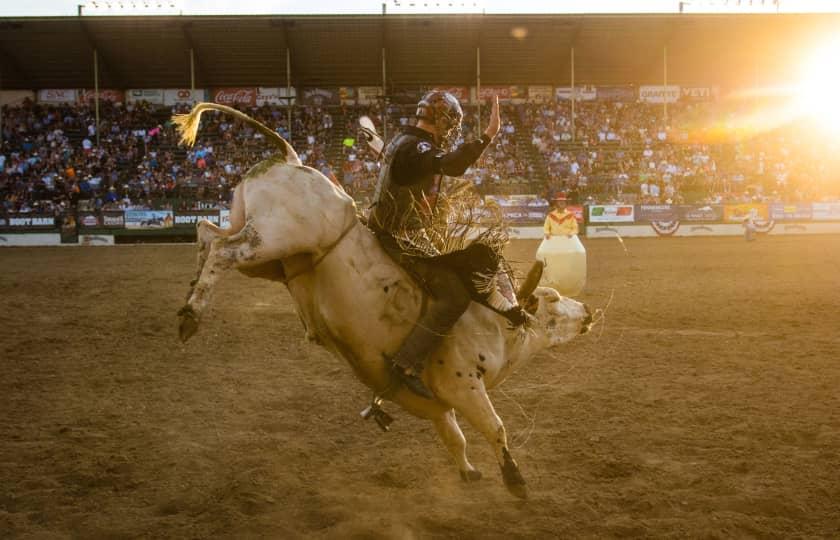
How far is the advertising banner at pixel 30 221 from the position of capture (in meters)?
27.8

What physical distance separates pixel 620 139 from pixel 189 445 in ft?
120

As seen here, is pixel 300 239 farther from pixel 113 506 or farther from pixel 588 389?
pixel 588 389

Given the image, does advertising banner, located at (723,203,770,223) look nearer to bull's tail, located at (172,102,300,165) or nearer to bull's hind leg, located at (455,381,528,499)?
bull's hind leg, located at (455,381,528,499)

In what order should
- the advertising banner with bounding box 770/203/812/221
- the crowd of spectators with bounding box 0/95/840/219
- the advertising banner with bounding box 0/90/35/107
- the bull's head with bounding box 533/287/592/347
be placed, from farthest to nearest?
the advertising banner with bounding box 0/90/35/107
the crowd of spectators with bounding box 0/95/840/219
the advertising banner with bounding box 770/203/812/221
the bull's head with bounding box 533/287/592/347

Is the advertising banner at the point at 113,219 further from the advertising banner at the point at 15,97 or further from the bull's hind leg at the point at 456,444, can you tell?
the bull's hind leg at the point at 456,444

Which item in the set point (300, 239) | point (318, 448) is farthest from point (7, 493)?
point (300, 239)

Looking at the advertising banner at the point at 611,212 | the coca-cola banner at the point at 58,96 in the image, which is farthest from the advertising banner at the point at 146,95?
the advertising banner at the point at 611,212

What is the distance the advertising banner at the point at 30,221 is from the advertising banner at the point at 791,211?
30299 mm

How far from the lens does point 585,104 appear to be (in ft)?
134

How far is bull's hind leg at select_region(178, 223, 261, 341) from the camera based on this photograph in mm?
3469

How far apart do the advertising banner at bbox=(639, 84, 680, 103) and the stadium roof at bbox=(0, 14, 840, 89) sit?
82 cm

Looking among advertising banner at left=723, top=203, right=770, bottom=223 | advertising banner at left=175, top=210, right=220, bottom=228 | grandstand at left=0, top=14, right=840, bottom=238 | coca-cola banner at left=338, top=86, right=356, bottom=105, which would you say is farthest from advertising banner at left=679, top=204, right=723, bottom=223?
advertising banner at left=175, top=210, right=220, bottom=228

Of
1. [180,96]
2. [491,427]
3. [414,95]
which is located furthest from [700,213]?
[491,427]

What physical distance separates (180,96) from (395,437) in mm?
37819
